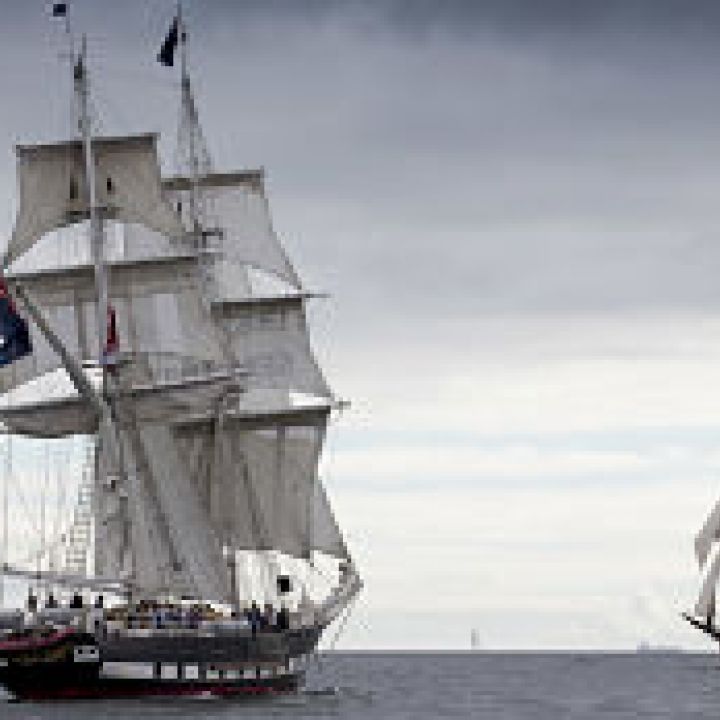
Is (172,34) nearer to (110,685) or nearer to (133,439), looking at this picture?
(133,439)

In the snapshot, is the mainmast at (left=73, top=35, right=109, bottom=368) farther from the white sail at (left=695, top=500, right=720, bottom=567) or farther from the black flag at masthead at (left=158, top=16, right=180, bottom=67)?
the white sail at (left=695, top=500, right=720, bottom=567)

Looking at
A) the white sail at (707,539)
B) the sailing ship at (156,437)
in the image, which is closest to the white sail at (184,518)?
the sailing ship at (156,437)

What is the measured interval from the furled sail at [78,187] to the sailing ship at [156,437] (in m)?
0.08

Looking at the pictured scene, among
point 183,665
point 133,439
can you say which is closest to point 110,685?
point 183,665

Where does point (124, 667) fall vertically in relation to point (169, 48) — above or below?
below

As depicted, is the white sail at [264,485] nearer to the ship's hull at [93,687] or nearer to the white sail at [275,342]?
the white sail at [275,342]

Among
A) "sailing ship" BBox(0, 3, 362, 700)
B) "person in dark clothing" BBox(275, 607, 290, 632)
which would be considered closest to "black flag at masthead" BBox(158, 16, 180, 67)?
"sailing ship" BBox(0, 3, 362, 700)

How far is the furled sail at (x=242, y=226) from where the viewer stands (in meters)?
135

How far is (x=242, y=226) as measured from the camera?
5325 inches

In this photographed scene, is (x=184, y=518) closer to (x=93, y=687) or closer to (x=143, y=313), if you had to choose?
(x=143, y=313)

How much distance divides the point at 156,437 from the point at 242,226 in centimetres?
2282

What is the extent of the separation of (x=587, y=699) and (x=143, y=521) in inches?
1606

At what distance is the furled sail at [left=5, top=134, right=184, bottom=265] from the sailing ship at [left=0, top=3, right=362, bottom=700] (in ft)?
0.27

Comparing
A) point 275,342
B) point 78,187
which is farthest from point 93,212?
point 275,342
